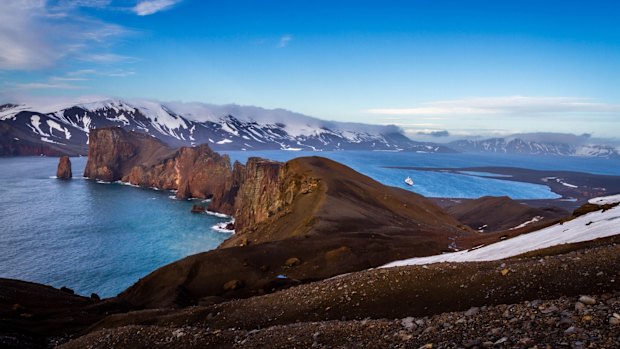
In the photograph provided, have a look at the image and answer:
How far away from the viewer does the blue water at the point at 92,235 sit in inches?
2343

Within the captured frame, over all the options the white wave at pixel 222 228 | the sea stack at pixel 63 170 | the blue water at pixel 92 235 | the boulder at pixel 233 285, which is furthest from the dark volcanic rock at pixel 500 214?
the sea stack at pixel 63 170

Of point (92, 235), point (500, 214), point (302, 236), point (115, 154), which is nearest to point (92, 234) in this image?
point (92, 235)

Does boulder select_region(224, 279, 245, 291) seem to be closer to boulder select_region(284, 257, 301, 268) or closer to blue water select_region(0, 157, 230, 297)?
boulder select_region(284, 257, 301, 268)

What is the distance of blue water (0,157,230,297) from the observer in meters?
59.5

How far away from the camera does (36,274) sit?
57.9 m

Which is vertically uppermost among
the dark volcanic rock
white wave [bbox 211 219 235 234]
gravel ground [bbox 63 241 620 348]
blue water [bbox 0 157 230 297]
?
gravel ground [bbox 63 241 620 348]

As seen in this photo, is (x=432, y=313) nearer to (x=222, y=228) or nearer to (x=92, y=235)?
(x=92, y=235)

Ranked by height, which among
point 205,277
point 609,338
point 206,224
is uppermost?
point 609,338

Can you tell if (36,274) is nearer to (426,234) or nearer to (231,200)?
(426,234)

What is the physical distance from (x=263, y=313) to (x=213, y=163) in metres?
135

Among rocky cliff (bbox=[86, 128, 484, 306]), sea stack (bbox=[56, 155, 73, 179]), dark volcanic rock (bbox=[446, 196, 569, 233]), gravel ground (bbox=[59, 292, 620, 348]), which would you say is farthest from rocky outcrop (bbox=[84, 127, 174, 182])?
gravel ground (bbox=[59, 292, 620, 348])

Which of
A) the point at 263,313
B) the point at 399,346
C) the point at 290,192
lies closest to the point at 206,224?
the point at 290,192

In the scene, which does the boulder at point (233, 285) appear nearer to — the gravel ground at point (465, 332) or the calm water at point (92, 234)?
the gravel ground at point (465, 332)

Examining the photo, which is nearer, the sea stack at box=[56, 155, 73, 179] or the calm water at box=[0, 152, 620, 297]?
the calm water at box=[0, 152, 620, 297]
